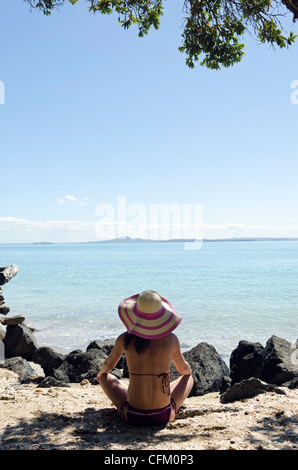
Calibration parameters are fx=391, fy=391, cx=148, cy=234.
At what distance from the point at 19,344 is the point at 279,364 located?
23.8 ft

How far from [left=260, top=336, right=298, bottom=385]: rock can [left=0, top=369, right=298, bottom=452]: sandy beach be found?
1.22 meters

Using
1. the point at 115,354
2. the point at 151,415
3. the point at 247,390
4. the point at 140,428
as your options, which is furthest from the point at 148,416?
the point at 247,390

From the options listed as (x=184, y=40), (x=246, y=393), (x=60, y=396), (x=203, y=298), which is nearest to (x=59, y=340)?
(x=60, y=396)

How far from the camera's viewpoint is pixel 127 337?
4.77 m

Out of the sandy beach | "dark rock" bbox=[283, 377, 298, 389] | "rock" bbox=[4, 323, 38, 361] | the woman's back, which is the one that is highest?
the woman's back

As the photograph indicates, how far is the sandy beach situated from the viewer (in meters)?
4.09

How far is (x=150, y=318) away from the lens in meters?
4.71

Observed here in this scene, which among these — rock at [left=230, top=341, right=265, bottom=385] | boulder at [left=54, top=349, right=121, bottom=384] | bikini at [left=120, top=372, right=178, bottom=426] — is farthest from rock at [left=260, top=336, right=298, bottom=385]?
bikini at [left=120, top=372, right=178, bottom=426]

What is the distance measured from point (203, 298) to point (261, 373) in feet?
65.3

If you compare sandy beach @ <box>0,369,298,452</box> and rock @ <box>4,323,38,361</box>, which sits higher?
sandy beach @ <box>0,369,298,452</box>

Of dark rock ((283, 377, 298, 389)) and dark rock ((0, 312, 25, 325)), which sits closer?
dark rock ((283, 377, 298, 389))

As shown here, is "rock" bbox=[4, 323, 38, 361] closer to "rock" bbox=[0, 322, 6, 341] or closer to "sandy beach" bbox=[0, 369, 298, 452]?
"rock" bbox=[0, 322, 6, 341]

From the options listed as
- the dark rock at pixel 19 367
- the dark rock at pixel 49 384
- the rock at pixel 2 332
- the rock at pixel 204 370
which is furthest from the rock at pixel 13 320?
the rock at pixel 204 370
